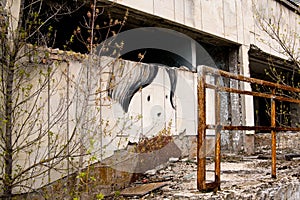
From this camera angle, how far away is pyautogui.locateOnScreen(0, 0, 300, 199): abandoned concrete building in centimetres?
343

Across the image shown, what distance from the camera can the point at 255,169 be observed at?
4484mm

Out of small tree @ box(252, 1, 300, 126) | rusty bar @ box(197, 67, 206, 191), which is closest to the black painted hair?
rusty bar @ box(197, 67, 206, 191)

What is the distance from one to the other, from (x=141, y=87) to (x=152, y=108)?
2.27ft

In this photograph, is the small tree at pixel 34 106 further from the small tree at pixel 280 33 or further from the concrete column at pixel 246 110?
the small tree at pixel 280 33

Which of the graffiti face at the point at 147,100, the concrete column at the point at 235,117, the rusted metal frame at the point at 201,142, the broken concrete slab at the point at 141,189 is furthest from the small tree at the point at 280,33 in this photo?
the rusted metal frame at the point at 201,142

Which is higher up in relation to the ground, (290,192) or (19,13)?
(19,13)

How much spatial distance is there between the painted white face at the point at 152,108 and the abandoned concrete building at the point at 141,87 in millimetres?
14

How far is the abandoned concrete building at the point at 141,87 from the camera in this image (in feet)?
11.3

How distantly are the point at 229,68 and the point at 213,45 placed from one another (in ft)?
1.85

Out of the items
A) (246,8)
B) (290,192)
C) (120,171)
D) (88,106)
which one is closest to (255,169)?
(290,192)

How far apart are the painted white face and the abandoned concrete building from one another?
1 centimetres

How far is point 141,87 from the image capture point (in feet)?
13.7

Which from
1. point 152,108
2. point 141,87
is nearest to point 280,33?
point 152,108

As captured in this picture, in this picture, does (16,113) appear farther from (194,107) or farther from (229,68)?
(229,68)
